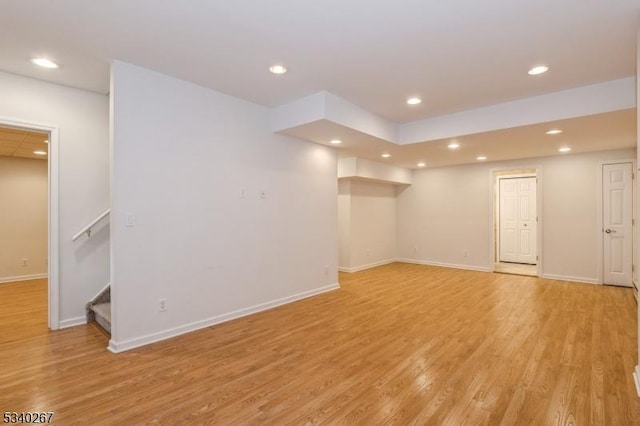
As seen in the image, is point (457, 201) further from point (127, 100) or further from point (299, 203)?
point (127, 100)

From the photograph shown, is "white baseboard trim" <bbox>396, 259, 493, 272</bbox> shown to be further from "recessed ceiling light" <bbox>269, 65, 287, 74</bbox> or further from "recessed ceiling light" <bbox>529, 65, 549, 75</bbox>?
"recessed ceiling light" <bbox>269, 65, 287, 74</bbox>

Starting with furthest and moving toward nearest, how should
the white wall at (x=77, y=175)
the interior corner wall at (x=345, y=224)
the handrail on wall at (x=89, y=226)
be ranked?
the interior corner wall at (x=345, y=224) → the handrail on wall at (x=89, y=226) → the white wall at (x=77, y=175)

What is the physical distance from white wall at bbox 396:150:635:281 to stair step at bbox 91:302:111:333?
256 inches

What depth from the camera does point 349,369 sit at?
2652 mm

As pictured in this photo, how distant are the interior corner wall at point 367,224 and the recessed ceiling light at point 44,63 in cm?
498

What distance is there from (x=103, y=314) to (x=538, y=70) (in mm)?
5126

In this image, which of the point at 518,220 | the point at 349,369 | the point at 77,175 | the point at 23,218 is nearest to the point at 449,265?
the point at 518,220

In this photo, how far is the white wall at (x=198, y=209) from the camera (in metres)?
3.04

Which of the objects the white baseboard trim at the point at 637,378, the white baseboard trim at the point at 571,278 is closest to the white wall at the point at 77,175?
the white baseboard trim at the point at 637,378

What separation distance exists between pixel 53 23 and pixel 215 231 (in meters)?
2.24

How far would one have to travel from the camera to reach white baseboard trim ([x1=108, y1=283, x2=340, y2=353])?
2.99m

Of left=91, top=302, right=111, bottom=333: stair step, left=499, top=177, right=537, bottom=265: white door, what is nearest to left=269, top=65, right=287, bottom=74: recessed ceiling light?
left=91, top=302, right=111, bottom=333: stair step

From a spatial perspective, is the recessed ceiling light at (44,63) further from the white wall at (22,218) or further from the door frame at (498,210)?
the door frame at (498,210)

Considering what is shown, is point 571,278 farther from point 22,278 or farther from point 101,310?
point 22,278
